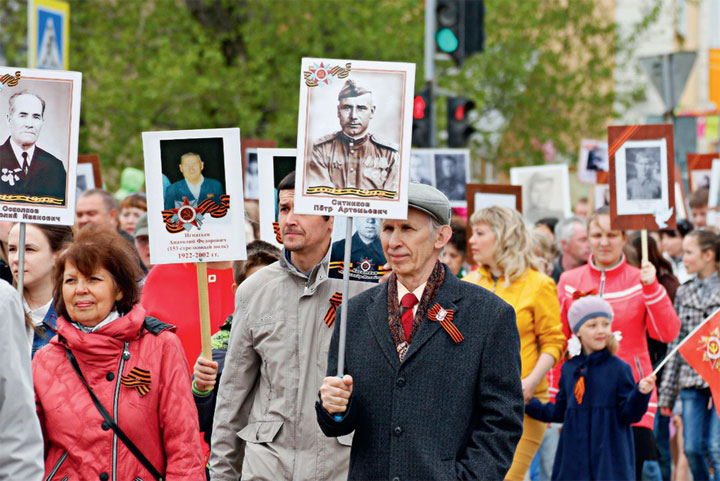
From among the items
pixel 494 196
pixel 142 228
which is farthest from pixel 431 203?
pixel 494 196

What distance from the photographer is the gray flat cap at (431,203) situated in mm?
4871

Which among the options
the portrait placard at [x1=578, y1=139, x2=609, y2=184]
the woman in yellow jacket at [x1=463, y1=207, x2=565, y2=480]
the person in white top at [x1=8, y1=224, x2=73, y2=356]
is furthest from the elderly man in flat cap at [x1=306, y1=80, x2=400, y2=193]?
the portrait placard at [x1=578, y1=139, x2=609, y2=184]

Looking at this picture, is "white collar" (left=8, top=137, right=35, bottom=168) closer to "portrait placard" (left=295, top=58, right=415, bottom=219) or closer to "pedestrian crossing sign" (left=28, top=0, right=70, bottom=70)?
"portrait placard" (left=295, top=58, right=415, bottom=219)

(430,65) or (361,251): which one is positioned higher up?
(430,65)

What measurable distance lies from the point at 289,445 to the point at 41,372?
1057 mm

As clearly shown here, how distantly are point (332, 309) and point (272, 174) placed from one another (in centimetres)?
150

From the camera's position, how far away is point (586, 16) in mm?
25516

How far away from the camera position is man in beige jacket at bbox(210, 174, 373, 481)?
527 cm

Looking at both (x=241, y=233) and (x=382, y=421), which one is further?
(x=241, y=233)

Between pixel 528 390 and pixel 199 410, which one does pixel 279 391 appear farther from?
pixel 528 390

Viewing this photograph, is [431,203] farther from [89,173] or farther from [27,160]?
[89,173]

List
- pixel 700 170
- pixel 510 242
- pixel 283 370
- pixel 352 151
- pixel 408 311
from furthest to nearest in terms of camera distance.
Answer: pixel 700 170, pixel 510 242, pixel 283 370, pixel 352 151, pixel 408 311

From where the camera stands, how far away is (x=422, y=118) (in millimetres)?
14477

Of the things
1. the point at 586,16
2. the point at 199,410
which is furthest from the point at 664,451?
the point at 586,16
